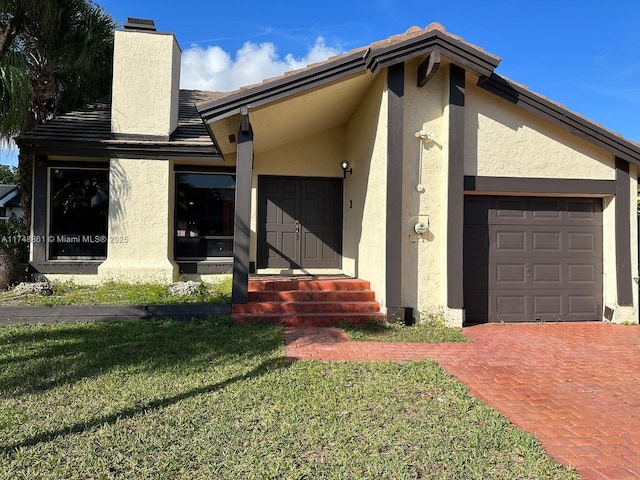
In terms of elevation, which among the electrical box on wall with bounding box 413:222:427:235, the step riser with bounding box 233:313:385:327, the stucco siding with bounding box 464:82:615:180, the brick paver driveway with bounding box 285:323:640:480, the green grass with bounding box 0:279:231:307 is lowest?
the brick paver driveway with bounding box 285:323:640:480

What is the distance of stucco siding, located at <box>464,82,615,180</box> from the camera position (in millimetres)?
6984

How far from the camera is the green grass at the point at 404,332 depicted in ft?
19.5

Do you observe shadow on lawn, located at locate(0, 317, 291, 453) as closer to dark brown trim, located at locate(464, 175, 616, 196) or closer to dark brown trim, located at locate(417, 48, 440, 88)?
dark brown trim, located at locate(464, 175, 616, 196)

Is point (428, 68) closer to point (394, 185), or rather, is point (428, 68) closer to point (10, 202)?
point (394, 185)

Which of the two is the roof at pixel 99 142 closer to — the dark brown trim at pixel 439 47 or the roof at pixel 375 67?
the roof at pixel 375 67

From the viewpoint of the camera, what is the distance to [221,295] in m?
7.94

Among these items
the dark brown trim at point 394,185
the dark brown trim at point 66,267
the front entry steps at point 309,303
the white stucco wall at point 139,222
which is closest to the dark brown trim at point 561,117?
the dark brown trim at point 394,185

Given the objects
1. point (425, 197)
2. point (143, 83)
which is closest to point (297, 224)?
point (425, 197)

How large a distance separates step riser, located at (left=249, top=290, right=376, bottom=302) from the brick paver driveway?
856 millimetres

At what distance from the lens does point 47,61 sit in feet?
31.2

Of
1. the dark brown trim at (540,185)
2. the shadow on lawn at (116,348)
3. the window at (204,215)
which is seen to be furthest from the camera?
the window at (204,215)

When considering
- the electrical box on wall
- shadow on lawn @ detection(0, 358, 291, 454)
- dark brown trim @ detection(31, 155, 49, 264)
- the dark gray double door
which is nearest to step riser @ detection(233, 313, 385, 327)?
the electrical box on wall

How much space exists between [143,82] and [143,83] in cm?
2

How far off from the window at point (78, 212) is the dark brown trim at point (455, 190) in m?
7.48
